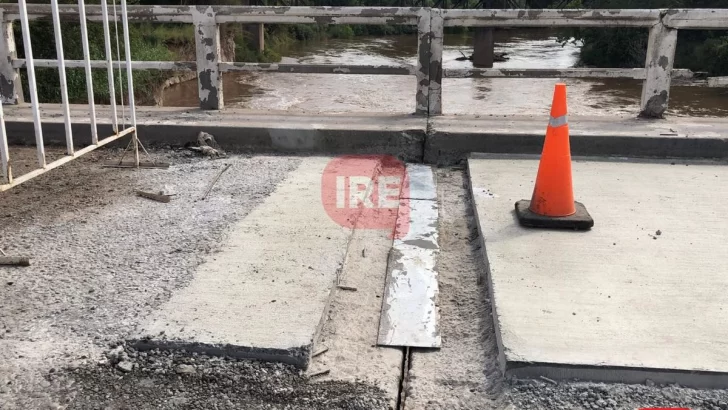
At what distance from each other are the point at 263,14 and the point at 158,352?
4232 millimetres

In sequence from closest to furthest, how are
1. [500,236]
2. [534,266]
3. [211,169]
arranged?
[534,266], [500,236], [211,169]

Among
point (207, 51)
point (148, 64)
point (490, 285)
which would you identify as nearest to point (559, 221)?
point (490, 285)

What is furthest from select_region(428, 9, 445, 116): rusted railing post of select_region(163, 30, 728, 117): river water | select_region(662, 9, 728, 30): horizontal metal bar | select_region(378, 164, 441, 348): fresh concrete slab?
select_region(163, 30, 728, 117): river water

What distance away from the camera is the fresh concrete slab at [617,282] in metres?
2.51

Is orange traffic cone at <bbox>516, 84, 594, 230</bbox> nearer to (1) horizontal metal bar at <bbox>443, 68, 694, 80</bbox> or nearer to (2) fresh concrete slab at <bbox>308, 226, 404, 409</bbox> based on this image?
(2) fresh concrete slab at <bbox>308, 226, 404, 409</bbox>

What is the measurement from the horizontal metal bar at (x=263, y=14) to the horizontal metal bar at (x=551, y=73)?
76 cm

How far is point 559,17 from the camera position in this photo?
19.5 ft

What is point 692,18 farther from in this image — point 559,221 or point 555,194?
point 559,221

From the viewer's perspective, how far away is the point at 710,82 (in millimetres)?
6207

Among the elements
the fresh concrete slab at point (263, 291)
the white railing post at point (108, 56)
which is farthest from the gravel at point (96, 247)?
the white railing post at point (108, 56)

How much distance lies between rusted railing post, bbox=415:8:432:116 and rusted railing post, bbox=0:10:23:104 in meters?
4.04

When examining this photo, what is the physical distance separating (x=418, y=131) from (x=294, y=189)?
151cm

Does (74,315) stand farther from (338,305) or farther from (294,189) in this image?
(294,189)

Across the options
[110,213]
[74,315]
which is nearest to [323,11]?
[110,213]
